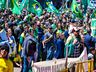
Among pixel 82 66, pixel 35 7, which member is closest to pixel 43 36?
pixel 35 7

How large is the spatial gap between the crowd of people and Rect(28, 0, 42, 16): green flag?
109mm

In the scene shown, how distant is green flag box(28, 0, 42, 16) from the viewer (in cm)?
1054

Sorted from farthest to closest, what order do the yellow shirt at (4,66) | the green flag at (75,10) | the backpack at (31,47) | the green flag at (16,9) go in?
the green flag at (75,10), the green flag at (16,9), the backpack at (31,47), the yellow shirt at (4,66)

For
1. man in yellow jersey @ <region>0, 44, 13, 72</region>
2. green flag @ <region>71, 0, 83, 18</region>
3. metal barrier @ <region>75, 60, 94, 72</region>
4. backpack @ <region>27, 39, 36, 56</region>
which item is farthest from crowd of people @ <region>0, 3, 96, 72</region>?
man in yellow jersey @ <region>0, 44, 13, 72</region>

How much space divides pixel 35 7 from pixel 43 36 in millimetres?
658

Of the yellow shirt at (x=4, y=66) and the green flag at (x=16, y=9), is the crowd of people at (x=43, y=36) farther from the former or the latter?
the yellow shirt at (x=4, y=66)

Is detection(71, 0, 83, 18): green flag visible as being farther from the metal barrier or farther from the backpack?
the backpack

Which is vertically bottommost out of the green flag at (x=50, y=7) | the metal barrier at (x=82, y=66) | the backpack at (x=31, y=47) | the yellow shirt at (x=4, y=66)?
the metal barrier at (x=82, y=66)

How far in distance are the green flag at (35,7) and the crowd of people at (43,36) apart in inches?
4.3

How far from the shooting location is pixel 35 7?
1051 centimetres

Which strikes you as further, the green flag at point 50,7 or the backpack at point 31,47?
the green flag at point 50,7

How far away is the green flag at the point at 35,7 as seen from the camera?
10.5 m

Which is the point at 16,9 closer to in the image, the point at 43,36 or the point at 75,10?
the point at 43,36

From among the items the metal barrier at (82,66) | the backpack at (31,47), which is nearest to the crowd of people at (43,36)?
the backpack at (31,47)
